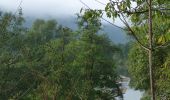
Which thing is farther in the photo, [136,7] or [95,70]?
[95,70]

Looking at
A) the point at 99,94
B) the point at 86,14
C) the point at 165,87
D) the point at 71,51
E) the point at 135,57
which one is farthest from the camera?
the point at 71,51

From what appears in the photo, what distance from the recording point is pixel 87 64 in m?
45.3

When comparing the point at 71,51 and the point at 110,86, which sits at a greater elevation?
the point at 71,51

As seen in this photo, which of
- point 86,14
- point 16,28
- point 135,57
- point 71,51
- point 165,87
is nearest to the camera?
point 86,14

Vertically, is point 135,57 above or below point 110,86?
above

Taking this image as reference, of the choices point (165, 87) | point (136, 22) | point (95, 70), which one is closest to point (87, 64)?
point (95, 70)

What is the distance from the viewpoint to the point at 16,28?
5294cm

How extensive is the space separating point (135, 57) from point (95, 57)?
31.6 feet

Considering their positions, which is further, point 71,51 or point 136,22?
point 71,51

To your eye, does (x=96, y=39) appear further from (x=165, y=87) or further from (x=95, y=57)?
(x=165, y=87)

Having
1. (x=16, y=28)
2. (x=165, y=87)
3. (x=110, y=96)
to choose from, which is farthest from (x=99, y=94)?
(x=165, y=87)

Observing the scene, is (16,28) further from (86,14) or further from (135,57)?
(86,14)

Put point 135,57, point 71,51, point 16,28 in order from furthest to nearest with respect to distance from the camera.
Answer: point 16,28 < point 71,51 < point 135,57

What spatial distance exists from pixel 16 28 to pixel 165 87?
29.3 m
